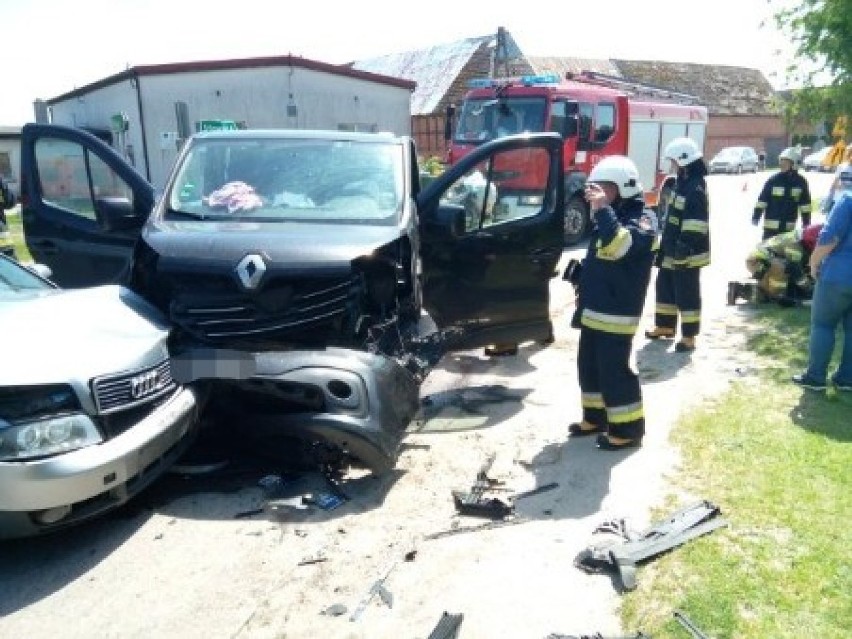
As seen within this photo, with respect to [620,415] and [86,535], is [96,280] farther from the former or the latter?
[620,415]

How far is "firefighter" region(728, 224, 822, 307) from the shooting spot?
820 centimetres

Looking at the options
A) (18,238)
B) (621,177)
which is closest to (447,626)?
(621,177)

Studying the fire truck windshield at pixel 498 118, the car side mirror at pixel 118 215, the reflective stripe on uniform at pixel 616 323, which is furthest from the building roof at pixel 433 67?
the reflective stripe on uniform at pixel 616 323

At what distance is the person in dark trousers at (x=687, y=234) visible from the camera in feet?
22.1

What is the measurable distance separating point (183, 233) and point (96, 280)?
1.52m

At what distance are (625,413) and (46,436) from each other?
311 cm

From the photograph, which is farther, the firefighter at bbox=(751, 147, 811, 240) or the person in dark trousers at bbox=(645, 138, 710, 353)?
the firefighter at bbox=(751, 147, 811, 240)

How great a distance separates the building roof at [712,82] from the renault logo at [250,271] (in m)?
42.1

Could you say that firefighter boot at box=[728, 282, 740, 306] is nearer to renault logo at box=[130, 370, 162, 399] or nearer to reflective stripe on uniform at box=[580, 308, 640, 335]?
reflective stripe on uniform at box=[580, 308, 640, 335]

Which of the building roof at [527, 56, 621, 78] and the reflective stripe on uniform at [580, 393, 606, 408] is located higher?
the building roof at [527, 56, 621, 78]

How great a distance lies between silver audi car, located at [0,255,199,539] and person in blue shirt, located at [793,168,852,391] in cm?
437

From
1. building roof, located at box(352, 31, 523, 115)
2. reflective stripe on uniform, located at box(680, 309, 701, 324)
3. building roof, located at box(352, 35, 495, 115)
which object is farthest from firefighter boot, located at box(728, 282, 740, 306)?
building roof, located at box(352, 35, 495, 115)

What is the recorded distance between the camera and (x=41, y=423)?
3.12 metres

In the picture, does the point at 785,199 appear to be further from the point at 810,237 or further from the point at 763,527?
the point at 763,527
